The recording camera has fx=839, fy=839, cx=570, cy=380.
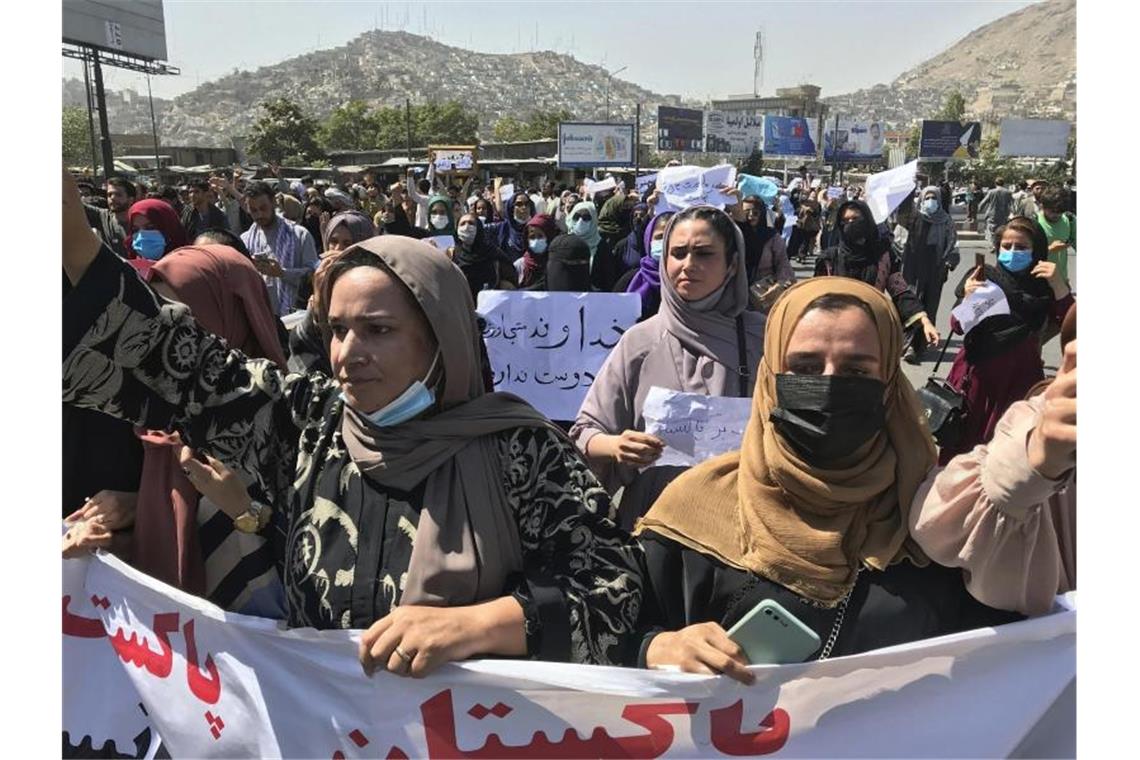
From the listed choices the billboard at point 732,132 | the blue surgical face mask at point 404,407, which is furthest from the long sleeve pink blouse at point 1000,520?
the billboard at point 732,132

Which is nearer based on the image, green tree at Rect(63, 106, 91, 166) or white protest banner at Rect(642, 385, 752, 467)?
white protest banner at Rect(642, 385, 752, 467)

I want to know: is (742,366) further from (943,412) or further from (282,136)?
(282,136)

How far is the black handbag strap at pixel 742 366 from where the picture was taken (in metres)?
2.48

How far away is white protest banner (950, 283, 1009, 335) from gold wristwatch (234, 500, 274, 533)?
3201 millimetres

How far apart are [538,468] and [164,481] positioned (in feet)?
2.93

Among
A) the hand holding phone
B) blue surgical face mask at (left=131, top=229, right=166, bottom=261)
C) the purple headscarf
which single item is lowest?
the hand holding phone

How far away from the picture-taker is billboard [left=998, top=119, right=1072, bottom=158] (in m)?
43.9

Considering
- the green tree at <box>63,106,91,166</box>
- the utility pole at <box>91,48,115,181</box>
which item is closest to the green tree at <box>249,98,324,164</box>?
the green tree at <box>63,106,91,166</box>

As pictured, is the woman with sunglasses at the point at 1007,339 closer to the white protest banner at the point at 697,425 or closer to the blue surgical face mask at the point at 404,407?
the white protest banner at the point at 697,425

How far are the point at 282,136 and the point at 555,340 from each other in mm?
76852

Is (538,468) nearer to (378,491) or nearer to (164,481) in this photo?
(378,491)

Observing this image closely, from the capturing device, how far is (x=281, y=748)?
65.1 inches

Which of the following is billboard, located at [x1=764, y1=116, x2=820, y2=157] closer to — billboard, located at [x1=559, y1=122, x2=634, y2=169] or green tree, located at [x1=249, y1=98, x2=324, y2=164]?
billboard, located at [x1=559, y1=122, x2=634, y2=169]

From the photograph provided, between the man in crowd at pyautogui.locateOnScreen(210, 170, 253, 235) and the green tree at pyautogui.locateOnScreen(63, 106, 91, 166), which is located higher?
the green tree at pyautogui.locateOnScreen(63, 106, 91, 166)
